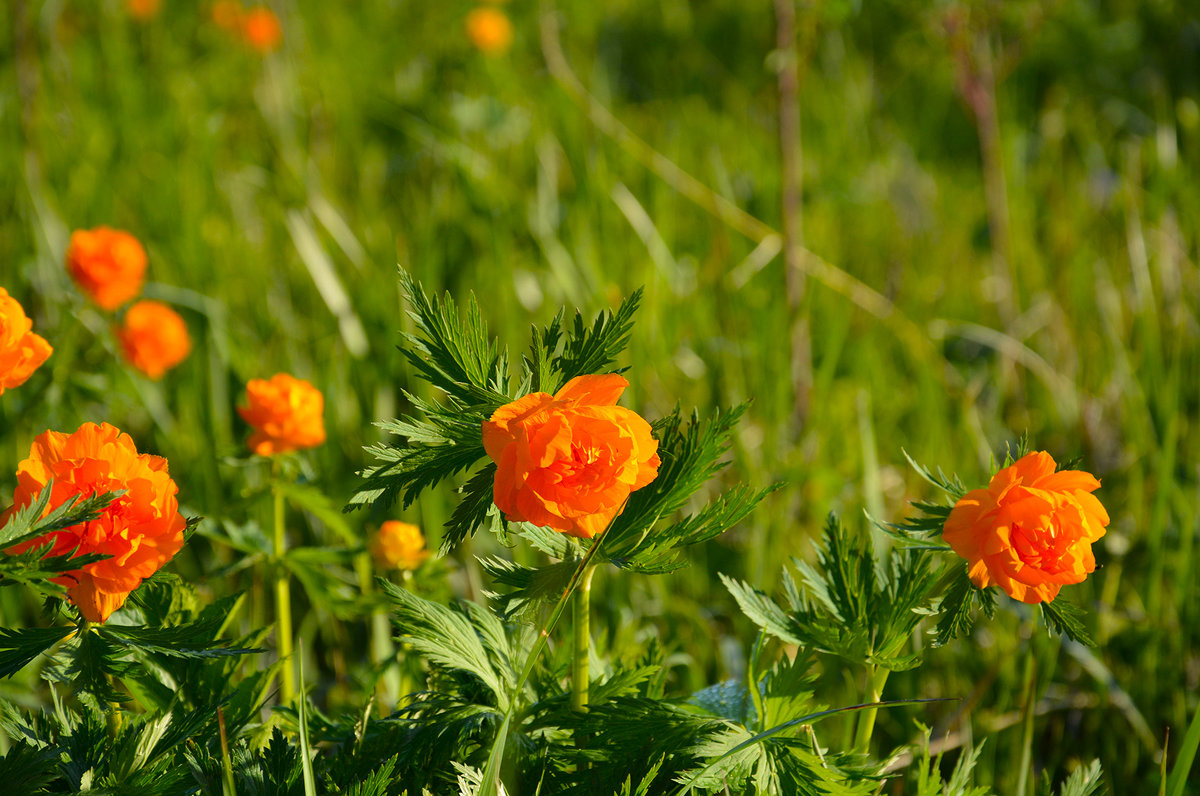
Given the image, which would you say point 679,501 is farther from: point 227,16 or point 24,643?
point 227,16

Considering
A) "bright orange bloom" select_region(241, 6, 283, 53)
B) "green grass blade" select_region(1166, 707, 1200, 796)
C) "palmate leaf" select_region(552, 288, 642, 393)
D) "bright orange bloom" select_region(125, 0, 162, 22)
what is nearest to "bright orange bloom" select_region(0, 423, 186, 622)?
"palmate leaf" select_region(552, 288, 642, 393)

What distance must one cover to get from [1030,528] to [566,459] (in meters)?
0.39

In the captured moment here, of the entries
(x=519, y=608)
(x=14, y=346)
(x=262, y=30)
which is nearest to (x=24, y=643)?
(x=14, y=346)

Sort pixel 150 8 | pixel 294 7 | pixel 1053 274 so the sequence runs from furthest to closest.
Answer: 1. pixel 294 7
2. pixel 150 8
3. pixel 1053 274

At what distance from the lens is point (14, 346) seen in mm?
896

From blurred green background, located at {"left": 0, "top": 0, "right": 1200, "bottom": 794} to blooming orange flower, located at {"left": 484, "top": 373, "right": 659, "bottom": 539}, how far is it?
0.58m

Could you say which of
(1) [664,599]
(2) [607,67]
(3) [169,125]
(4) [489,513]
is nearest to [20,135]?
(3) [169,125]

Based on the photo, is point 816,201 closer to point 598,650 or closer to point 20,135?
point 598,650

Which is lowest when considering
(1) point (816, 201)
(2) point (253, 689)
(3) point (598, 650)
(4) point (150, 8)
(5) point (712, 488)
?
(5) point (712, 488)

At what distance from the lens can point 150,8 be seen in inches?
139

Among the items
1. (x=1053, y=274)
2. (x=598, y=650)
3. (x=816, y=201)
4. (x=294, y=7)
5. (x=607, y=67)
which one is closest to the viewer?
(x=598, y=650)

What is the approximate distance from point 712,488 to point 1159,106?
7.02 feet

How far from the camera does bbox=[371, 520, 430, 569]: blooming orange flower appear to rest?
1.23 metres

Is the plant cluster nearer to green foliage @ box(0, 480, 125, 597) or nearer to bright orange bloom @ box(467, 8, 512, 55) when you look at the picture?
green foliage @ box(0, 480, 125, 597)
